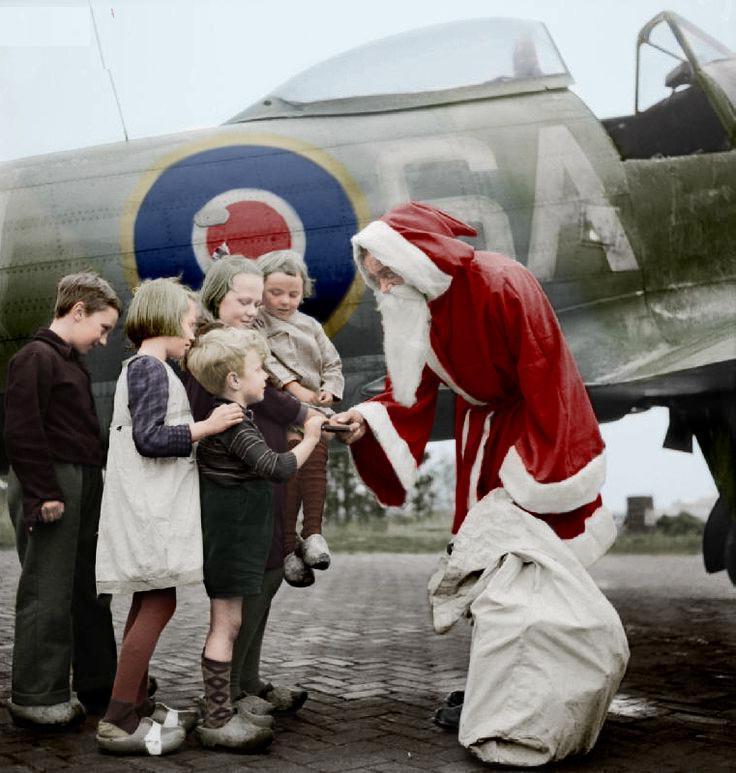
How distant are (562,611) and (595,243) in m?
2.60

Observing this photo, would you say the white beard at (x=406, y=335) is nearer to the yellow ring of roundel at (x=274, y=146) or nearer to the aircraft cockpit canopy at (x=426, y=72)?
the yellow ring of roundel at (x=274, y=146)

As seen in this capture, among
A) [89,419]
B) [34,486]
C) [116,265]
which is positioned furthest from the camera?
[116,265]

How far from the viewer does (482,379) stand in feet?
10.0

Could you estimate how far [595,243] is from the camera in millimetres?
4863

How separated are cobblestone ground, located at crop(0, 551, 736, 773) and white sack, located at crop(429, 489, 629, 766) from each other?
0.35 feet

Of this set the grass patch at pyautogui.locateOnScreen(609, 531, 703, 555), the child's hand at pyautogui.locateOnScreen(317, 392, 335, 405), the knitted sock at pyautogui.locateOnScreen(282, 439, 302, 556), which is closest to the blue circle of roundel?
the child's hand at pyautogui.locateOnScreen(317, 392, 335, 405)

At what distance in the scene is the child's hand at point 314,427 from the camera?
3012 mm

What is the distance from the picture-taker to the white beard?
9.98 ft

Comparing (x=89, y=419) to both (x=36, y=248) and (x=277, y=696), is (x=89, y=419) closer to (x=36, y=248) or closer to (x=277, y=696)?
(x=277, y=696)

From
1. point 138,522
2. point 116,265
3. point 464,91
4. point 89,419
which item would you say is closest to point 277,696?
point 138,522

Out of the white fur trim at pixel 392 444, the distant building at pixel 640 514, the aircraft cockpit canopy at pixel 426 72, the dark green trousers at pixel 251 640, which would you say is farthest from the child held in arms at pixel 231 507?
the distant building at pixel 640 514

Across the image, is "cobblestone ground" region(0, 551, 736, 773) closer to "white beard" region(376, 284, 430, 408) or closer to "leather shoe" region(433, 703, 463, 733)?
"leather shoe" region(433, 703, 463, 733)

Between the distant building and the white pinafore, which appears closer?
the white pinafore

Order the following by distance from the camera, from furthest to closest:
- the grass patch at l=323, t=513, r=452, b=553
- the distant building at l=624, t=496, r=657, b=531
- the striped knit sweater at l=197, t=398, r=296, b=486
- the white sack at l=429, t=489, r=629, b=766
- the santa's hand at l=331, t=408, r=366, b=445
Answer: the distant building at l=624, t=496, r=657, b=531
the grass patch at l=323, t=513, r=452, b=553
the santa's hand at l=331, t=408, r=366, b=445
the striped knit sweater at l=197, t=398, r=296, b=486
the white sack at l=429, t=489, r=629, b=766
